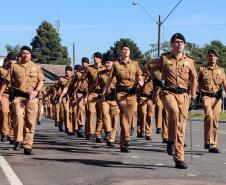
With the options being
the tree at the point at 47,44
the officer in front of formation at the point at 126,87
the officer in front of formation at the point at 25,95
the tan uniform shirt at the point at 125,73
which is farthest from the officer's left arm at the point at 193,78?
the tree at the point at 47,44

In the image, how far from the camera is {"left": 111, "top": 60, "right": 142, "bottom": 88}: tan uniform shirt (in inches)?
452

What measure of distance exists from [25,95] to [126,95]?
188 cm

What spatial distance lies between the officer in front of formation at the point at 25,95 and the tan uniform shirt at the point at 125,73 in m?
1.42

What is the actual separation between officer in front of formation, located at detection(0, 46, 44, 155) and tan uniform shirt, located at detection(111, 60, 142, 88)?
142 cm

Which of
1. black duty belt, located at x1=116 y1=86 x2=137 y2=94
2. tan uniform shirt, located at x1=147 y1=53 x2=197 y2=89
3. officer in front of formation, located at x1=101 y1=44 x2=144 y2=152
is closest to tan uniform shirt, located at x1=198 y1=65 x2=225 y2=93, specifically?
officer in front of formation, located at x1=101 y1=44 x2=144 y2=152

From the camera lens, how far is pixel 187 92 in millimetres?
9883

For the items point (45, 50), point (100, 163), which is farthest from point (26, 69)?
point (45, 50)

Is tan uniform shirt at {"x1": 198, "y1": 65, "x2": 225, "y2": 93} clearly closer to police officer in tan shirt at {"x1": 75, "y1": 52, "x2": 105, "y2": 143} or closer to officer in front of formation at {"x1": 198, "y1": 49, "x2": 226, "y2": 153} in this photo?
officer in front of formation at {"x1": 198, "y1": 49, "x2": 226, "y2": 153}

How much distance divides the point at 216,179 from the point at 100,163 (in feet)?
7.41

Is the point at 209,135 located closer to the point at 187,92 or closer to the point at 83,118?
the point at 187,92

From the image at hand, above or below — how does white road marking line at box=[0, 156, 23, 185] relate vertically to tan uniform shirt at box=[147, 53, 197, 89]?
below

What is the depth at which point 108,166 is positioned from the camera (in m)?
9.52

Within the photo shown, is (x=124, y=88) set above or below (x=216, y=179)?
above

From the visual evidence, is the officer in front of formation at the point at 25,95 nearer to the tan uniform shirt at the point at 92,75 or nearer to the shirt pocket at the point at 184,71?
the shirt pocket at the point at 184,71
